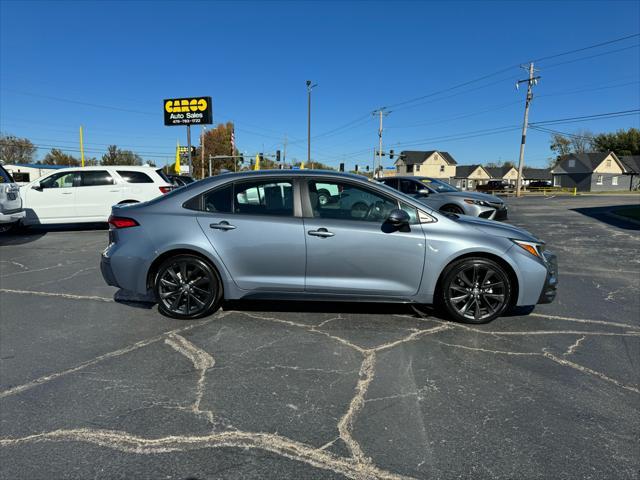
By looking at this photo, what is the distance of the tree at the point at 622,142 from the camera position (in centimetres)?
7925

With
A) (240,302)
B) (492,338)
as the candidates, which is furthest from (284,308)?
(492,338)

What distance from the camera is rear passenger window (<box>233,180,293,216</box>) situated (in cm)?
451

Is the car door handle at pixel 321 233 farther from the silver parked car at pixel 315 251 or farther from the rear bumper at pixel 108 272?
the rear bumper at pixel 108 272

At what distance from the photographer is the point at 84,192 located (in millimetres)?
11695

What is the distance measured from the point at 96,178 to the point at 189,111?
18.8 metres

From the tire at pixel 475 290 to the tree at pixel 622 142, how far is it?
90.1 meters

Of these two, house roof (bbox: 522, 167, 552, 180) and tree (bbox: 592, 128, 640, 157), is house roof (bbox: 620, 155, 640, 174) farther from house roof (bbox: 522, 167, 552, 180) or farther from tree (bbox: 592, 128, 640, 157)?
house roof (bbox: 522, 167, 552, 180)

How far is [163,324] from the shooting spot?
4.54 m

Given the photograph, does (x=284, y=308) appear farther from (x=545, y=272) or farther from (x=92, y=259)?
(x=92, y=259)

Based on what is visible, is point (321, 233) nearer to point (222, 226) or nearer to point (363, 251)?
point (363, 251)

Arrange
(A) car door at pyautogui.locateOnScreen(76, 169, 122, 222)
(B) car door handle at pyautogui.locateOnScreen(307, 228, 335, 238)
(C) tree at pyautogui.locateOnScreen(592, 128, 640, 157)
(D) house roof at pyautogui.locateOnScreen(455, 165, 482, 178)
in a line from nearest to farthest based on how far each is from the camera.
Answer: (B) car door handle at pyautogui.locateOnScreen(307, 228, 335, 238), (A) car door at pyautogui.locateOnScreen(76, 169, 122, 222), (C) tree at pyautogui.locateOnScreen(592, 128, 640, 157), (D) house roof at pyautogui.locateOnScreen(455, 165, 482, 178)

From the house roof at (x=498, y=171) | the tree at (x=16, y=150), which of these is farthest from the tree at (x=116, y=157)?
the house roof at (x=498, y=171)

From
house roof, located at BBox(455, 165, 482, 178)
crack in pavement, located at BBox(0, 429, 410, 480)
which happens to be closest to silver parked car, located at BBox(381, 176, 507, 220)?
crack in pavement, located at BBox(0, 429, 410, 480)

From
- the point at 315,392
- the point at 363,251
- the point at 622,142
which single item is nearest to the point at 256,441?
the point at 315,392
